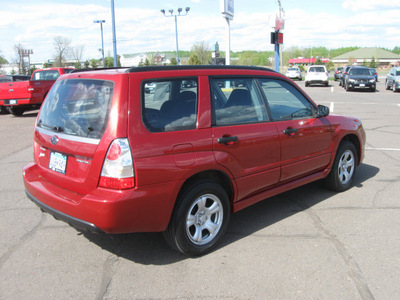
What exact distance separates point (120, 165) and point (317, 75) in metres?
31.8

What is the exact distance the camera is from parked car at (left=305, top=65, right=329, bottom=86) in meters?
32.1

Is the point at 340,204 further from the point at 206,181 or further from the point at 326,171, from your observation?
the point at 206,181

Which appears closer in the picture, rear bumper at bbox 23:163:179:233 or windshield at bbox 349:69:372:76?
rear bumper at bbox 23:163:179:233

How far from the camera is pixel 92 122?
3.17 metres

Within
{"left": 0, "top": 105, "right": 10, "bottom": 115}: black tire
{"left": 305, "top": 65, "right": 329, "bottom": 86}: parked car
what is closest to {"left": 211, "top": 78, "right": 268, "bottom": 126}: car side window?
{"left": 0, "top": 105, "right": 10, "bottom": 115}: black tire

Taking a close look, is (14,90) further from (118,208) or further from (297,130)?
(118,208)

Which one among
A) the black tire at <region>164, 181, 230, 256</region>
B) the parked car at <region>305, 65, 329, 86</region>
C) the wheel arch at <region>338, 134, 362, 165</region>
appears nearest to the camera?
the black tire at <region>164, 181, 230, 256</region>

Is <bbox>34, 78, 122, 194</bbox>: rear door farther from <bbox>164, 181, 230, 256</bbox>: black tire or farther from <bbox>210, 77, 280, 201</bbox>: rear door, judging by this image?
<bbox>210, 77, 280, 201</bbox>: rear door

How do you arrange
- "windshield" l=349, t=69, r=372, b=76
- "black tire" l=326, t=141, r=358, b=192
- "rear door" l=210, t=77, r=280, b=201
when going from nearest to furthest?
"rear door" l=210, t=77, r=280, b=201 → "black tire" l=326, t=141, r=358, b=192 → "windshield" l=349, t=69, r=372, b=76

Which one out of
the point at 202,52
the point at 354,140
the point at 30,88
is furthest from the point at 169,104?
the point at 202,52

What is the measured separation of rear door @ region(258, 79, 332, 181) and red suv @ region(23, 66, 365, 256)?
0.02 metres

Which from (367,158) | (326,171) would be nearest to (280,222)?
(326,171)

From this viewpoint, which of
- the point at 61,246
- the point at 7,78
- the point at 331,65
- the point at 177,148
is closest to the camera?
the point at 177,148

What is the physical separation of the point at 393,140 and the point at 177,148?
7.55m
